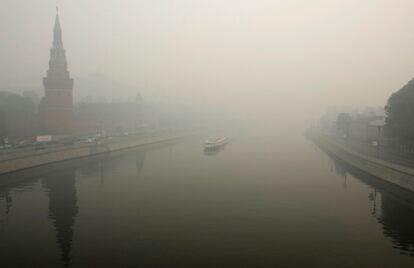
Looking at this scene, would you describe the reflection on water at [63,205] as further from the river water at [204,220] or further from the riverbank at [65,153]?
the riverbank at [65,153]

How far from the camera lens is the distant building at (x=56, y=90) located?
81562 mm

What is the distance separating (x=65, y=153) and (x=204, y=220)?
1461 inches

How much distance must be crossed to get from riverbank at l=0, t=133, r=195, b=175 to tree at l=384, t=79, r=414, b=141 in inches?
1877

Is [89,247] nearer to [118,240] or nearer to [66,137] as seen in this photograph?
[118,240]

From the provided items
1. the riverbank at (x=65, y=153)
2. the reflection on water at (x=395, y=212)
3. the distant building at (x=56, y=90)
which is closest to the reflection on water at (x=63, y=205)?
the riverbank at (x=65, y=153)

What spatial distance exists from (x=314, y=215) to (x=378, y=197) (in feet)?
35.0

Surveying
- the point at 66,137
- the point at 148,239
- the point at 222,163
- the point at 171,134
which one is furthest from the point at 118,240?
the point at 171,134

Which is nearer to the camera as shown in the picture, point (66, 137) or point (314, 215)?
point (314, 215)

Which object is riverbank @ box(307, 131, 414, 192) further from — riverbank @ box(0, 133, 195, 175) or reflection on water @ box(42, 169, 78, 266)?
riverbank @ box(0, 133, 195, 175)

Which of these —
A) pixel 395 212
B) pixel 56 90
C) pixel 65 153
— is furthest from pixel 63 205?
pixel 56 90

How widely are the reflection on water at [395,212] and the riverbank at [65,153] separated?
3927 cm

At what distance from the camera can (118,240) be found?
79.7 feet

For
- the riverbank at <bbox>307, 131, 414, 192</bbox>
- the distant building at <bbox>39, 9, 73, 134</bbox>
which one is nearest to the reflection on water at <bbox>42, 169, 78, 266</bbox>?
the riverbank at <bbox>307, 131, 414, 192</bbox>

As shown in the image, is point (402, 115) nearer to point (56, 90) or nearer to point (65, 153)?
point (65, 153)
